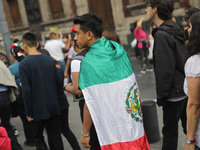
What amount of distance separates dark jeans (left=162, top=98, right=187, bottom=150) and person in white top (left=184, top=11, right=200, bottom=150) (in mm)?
836

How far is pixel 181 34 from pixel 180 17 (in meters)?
9.88

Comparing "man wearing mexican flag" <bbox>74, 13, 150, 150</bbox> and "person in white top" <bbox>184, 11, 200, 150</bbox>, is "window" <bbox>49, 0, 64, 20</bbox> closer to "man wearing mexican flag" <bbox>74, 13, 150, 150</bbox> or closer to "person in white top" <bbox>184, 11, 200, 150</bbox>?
"man wearing mexican flag" <bbox>74, 13, 150, 150</bbox>

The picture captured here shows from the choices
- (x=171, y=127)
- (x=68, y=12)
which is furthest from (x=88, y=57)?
(x=68, y=12)

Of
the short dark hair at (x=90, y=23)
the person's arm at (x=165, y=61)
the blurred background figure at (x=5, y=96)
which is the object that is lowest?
the blurred background figure at (x=5, y=96)

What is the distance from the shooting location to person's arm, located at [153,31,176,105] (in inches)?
108

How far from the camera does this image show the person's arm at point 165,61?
8.98 ft

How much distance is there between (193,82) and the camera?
6.34 feet

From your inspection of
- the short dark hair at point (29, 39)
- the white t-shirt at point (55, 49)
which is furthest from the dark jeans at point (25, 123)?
the white t-shirt at point (55, 49)

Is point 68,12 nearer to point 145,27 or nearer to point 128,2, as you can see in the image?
point 128,2

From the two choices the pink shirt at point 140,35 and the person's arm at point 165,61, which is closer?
the person's arm at point 165,61

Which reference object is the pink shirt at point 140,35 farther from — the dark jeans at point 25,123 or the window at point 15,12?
the window at point 15,12

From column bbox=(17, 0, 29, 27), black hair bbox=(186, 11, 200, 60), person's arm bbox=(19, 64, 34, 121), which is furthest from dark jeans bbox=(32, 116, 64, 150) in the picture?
column bbox=(17, 0, 29, 27)

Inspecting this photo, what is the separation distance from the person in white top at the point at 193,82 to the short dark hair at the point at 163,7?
889 mm

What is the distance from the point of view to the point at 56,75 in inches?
142
